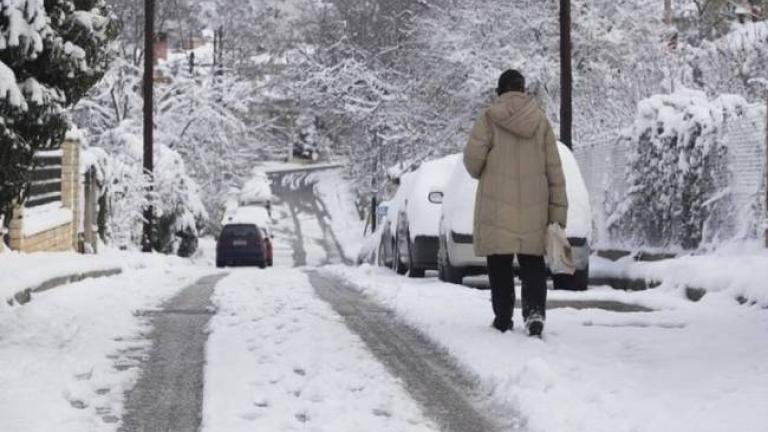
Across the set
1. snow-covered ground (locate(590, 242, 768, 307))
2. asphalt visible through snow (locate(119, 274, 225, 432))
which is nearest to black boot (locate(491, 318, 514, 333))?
asphalt visible through snow (locate(119, 274, 225, 432))

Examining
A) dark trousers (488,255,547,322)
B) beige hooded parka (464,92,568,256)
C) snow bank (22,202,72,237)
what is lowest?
dark trousers (488,255,547,322)

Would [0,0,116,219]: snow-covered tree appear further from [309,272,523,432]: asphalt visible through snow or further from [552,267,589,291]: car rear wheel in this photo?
[552,267,589,291]: car rear wheel

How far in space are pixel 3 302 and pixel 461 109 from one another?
21.6 meters

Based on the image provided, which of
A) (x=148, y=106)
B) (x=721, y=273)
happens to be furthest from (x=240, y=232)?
(x=721, y=273)

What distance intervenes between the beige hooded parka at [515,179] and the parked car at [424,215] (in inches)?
254

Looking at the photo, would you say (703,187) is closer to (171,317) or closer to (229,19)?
(171,317)

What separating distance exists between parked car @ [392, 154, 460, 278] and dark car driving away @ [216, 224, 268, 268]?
54.2 ft

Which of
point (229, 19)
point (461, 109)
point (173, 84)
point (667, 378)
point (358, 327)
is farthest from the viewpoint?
point (229, 19)

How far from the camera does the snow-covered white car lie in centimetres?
1138

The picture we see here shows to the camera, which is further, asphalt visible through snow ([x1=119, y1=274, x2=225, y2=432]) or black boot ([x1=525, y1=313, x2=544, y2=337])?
black boot ([x1=525, y1=313, x2=544, y2=337])

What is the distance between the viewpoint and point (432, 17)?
2995cm

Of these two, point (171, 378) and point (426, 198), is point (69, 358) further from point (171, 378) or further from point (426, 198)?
point (426, 198)

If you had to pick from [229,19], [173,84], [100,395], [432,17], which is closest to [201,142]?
[173,84]

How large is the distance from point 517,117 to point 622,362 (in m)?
1.84
